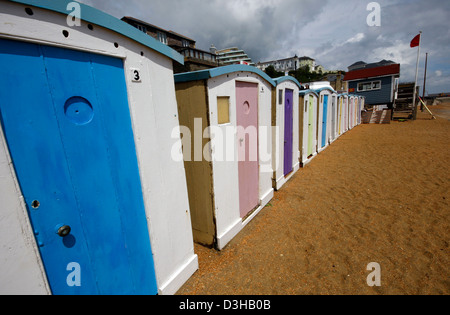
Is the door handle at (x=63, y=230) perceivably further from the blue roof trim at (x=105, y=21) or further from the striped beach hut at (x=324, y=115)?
the striped beach hut at (x=324, y=115)

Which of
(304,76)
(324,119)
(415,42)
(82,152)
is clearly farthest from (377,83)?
(304,76)

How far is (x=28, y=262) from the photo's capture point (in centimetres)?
147

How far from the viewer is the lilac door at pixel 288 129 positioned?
5859mm

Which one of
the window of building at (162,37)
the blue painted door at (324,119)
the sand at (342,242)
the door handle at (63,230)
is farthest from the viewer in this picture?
the window of building at (162,37)

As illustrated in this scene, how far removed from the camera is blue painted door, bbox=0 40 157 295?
143cm

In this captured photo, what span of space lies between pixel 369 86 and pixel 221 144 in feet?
88.4

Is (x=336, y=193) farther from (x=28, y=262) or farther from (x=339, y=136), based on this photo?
(x=339, y=136)

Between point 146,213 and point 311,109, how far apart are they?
23.8 ft

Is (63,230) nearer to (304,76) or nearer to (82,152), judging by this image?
(82,152)

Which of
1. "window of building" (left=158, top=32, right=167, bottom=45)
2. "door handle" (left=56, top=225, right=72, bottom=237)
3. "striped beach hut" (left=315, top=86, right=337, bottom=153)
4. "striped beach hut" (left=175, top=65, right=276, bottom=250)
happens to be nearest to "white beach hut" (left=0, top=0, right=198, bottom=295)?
"door handle" (left=56, top=225, right=72, bottom=237)

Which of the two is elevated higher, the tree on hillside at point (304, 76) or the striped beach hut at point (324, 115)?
the tree on hillside at point (304, 76)

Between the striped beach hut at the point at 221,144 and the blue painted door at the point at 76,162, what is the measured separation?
1188 millimetres

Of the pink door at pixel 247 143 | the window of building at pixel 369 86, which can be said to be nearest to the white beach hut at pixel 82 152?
the pink door at pixel 247 143
